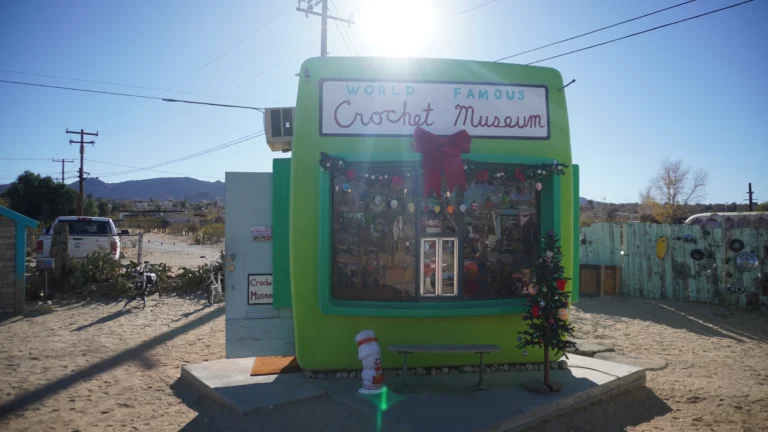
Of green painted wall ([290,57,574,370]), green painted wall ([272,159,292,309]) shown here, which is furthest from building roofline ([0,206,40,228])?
green painted wall ([290,57,574,370])

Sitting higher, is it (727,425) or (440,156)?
(440,156)

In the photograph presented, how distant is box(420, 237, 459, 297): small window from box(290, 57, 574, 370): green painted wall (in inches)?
12.2

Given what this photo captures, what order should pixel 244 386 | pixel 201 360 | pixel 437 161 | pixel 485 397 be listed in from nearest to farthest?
pixel 485 397, pixel 244 386, pixel 437 161, pixel 201 360

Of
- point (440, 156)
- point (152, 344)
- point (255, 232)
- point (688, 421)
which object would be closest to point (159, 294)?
point (152, 344)

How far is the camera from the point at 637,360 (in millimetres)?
6914

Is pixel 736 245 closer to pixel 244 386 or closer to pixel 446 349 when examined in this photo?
pixel 446 349

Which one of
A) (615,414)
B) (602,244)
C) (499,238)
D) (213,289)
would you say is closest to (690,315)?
(602,244)

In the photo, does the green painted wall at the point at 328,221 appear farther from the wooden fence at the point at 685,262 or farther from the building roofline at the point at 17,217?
the building roofline at the point at 17,217

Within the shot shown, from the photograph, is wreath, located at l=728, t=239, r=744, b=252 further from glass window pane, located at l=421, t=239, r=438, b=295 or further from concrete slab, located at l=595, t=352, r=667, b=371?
glass window pane, located at l=421, t=239, r=438, b=295

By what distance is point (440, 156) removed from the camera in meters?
5.62

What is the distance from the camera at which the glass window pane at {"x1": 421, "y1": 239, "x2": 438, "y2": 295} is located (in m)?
5.86

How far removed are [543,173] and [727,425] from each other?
3.19 metres

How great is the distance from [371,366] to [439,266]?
147 centimetres

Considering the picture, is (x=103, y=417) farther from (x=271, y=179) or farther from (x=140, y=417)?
(x=271, y=179)
